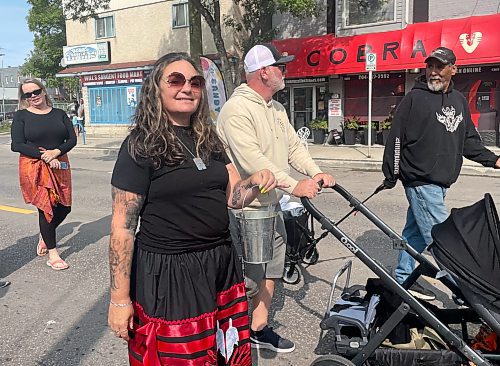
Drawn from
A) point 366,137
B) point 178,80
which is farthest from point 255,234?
point 366,137

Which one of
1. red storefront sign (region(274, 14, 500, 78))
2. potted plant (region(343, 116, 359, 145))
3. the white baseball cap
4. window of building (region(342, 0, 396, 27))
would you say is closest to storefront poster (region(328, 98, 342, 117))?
potted plant (region(343, 116, 359, 145))

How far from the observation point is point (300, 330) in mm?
3816

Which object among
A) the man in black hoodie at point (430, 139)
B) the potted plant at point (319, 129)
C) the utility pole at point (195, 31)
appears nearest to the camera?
the man in black hoodie at point (430, 139)

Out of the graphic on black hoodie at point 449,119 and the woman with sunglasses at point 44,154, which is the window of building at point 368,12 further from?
Result: the woman with sunglasses at point 44,154

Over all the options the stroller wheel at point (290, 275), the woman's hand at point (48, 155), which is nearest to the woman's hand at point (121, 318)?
the stroller wheel at point (290, 275)

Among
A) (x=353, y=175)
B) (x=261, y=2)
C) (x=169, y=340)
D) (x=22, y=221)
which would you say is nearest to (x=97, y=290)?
(x=169, y=340)

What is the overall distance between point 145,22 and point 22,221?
60.1 feet

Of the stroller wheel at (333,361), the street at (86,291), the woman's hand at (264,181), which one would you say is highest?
the woman's hand at (264,181)

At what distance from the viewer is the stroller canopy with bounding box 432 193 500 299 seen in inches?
91.9

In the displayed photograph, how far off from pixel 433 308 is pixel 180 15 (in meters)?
21.8

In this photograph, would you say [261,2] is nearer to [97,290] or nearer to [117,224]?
[97,290]

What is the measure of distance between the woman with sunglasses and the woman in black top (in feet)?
10.7

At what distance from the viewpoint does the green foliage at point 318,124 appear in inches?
719

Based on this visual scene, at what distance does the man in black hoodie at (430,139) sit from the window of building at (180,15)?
1993 centimetres
